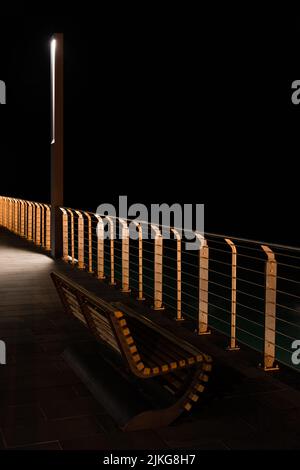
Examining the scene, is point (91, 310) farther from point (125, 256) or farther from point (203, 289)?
point (125, 256)

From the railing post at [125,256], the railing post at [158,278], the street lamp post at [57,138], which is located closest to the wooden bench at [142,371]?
the railing post at [158,278]

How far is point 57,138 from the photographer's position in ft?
39.2

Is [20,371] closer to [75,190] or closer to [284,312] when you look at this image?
[284,312]

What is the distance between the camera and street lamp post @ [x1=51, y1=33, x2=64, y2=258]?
1184 cm

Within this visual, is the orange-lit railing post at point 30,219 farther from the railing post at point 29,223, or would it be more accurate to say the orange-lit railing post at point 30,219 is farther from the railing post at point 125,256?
the railing post at point 125,256

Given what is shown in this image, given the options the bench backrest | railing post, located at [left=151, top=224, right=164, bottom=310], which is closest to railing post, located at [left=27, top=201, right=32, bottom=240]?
railing post, located at [left=151, top=224, right=164, bottom=310]

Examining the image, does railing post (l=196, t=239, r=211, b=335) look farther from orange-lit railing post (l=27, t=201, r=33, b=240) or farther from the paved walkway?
orange-lit railing post (l=27, t=201, r=33, b=240)

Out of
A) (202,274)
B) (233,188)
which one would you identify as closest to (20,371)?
(202,274)

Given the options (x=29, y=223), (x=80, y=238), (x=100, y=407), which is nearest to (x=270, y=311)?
(x=100, y=407)

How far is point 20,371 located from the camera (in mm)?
5020

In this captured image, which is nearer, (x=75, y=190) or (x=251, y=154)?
(x=251, y=154)

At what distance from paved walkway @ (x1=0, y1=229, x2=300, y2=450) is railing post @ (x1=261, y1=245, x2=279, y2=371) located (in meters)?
0.13

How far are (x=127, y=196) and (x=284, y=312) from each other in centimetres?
5895

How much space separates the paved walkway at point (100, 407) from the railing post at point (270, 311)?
13cm
